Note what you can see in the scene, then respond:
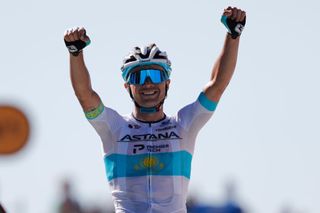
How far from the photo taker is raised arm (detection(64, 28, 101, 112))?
395 inches

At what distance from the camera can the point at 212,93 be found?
1021 centimetres

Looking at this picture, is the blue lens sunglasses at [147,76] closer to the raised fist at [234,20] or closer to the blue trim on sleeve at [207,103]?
the blue trim on sleeve at [207,103]

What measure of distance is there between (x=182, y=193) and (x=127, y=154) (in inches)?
23.4

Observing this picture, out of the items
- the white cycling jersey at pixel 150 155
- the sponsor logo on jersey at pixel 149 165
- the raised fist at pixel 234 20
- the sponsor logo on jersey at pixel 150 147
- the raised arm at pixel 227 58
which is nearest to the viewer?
the white cycling jersey at pixel 150 155

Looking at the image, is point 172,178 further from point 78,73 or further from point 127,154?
point 78,73

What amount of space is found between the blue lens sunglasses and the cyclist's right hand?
1.69 feet

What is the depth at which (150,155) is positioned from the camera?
10031 mm

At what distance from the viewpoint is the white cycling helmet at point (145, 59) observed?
1031 centimetres

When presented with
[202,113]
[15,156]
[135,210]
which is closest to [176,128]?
[202,113]

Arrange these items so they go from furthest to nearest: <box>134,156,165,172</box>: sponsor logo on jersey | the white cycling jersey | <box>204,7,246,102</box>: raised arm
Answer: <box>204,7,246,102</box>: raised arm → <box>134,156,165,172</box>: sponsor logo on jersey → the white cycling jersey

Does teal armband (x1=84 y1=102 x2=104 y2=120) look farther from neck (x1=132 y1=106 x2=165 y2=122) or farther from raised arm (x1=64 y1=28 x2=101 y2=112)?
neck (x1=132 y1=106 x2=165 y2=122)

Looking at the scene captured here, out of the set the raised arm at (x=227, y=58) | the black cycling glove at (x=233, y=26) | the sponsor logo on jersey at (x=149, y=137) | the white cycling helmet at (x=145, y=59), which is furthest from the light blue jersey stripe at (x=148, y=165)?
the black cycling glove at (x=233, y=26)

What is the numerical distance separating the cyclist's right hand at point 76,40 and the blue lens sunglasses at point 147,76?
515 millimetres

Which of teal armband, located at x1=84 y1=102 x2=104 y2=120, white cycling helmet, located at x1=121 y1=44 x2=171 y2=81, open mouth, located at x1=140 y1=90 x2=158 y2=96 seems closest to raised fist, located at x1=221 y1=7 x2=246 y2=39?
white cycling helmet, located at x1=121 y1=44 x2=171 y2=81
